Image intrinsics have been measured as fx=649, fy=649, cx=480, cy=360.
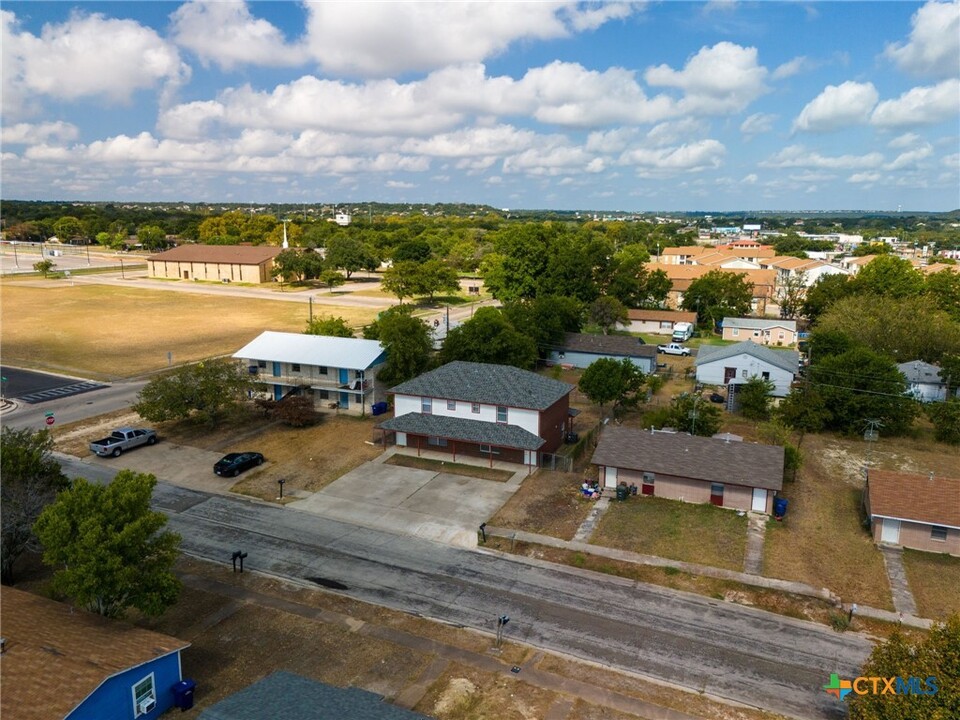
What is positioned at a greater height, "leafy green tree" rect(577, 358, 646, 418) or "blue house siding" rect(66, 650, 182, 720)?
"leafy green tree" rect(577, 358, 646, 418)

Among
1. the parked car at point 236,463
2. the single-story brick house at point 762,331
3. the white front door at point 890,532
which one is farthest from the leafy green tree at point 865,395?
the parked car at point 236,463

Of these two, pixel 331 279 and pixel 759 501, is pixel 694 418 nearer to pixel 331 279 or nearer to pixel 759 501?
pixel 759 501

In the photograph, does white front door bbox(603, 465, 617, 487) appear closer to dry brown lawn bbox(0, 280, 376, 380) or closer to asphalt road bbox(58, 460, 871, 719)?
asphalt road bbox(58, 460, 871, 719)

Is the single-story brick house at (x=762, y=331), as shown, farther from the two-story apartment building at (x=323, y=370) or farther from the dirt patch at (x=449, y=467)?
the dirt patch at (x=449, y=467)

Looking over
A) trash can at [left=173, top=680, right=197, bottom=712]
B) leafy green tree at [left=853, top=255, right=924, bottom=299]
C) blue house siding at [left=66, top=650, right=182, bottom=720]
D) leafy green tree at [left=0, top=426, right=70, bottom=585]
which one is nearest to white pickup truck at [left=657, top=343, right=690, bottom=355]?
leafy green tree at [left=853, top=255, right=924, bottom=299]

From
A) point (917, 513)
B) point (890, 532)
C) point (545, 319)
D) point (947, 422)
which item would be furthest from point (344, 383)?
point (947, 422)

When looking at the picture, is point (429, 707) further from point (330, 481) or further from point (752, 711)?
point (330, 481)

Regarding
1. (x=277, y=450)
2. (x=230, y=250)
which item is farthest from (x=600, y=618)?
(x=230, y=250)
